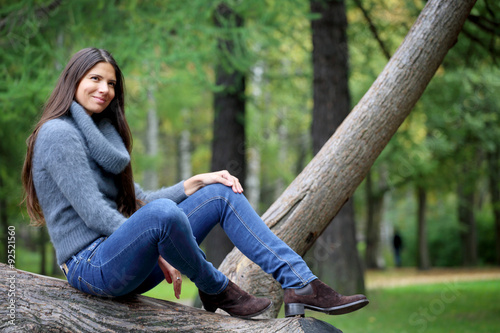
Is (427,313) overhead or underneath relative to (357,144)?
underneath

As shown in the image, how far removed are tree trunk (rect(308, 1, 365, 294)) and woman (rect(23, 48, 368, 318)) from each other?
5219 millimetres

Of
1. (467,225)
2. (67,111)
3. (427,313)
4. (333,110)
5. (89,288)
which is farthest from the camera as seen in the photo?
(467,225)

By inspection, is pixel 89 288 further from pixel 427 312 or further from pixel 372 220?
pixel 372 220

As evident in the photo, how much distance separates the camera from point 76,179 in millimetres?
2434

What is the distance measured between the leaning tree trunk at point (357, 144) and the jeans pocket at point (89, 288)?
96cm

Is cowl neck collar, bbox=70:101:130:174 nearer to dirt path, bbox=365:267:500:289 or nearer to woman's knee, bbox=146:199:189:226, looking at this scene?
woman's knee, bbox=146:199:189:226

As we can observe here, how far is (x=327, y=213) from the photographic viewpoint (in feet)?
11.5

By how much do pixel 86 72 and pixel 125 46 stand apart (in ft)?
13.2

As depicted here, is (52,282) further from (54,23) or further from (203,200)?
(54,23)

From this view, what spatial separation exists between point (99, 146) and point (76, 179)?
236mm

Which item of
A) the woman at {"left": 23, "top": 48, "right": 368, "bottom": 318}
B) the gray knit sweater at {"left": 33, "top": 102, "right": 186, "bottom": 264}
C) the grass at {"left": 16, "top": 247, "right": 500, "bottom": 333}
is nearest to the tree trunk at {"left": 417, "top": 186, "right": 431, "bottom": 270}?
the grass at {"left": 16, "top": 247, "right": 500, "bottom": 333}

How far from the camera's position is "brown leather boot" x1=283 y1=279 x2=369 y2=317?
8.55ft

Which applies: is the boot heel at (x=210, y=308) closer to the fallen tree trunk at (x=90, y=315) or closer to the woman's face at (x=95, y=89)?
the fallen tree trunk at (x=90, y=315)

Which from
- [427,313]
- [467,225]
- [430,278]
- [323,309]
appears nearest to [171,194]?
[323,309]
